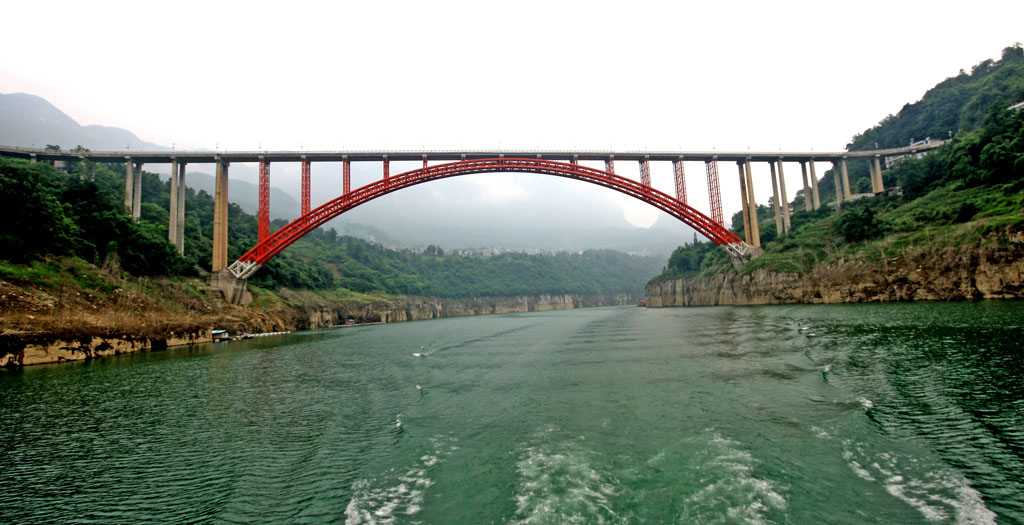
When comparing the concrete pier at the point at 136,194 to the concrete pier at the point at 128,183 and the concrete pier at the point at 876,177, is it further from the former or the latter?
the concrete pier at the point at 876,177

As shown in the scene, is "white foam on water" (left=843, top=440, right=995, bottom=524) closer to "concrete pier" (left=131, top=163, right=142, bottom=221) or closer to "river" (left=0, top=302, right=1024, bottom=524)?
"river" (left=0, top=302, right=1024, bottom=524)

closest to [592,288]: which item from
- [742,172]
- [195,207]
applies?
[742,172]

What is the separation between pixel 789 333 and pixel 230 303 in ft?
158

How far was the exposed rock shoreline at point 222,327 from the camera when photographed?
2305cm

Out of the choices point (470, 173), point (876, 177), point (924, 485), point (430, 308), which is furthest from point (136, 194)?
point (876, 177)

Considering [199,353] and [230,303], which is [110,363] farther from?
[230,303]

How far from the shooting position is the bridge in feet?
156

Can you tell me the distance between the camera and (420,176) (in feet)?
174

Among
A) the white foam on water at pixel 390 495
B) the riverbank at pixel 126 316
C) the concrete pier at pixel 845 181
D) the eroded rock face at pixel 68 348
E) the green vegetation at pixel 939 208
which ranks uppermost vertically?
the concrete pier at pixel 845 181

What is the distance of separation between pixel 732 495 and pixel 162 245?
47624 millimetres

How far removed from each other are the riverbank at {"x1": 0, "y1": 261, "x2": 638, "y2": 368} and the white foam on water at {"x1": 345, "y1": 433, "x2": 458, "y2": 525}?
2616 centimetres

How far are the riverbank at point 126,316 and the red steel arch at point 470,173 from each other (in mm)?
6301

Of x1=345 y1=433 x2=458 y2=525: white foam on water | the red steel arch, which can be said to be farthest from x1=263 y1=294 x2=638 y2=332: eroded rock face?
x1=345 y1=433 x2=458 y2=525: white foam on water

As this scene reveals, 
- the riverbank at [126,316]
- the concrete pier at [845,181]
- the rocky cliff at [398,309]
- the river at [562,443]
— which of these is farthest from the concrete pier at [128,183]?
the concrete pier at [845,181]
